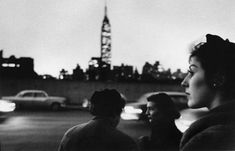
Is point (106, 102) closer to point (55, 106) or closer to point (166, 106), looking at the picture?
point (166, 106)

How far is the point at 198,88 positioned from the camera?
152 centimetres

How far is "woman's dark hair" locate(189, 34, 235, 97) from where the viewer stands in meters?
1.49

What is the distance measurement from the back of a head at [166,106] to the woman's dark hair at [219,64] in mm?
Result: 2107

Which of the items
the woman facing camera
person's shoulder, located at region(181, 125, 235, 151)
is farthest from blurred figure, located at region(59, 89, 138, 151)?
person's shoulder, located at region(181, 125, 235, 151)

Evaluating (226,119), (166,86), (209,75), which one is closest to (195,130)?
(226,119)

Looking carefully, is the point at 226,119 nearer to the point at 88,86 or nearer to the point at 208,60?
the point at 208,60

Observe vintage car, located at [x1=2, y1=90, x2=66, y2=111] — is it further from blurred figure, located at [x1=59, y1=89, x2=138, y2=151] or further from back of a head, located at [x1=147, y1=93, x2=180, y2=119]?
blurred figure, located at [x1=59, y1=89, x2=138, y2=151]

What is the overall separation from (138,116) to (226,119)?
1452 centimetres

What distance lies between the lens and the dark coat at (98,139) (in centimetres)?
286

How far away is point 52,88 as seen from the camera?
38469 millimetres

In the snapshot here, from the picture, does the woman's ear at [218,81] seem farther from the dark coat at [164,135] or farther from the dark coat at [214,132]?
the dark coat at [164,135]

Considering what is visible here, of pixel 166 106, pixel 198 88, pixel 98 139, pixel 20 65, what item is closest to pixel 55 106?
pixel 166 106

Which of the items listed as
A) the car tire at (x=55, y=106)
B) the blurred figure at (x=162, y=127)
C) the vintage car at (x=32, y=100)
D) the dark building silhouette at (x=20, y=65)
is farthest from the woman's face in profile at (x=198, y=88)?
the dark building silhouette at (x=20, y=65)

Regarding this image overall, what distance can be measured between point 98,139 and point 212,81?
60.1 inches
